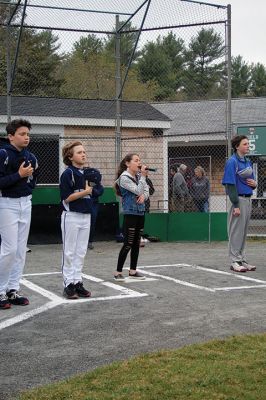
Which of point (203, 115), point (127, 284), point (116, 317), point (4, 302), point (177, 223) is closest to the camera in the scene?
point (116, 317)

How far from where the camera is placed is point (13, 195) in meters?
6.59

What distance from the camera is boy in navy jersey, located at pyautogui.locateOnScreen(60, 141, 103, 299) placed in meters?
7.16

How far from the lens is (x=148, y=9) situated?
15008mm

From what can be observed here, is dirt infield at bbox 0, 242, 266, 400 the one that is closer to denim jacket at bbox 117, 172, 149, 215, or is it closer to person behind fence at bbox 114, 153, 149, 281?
person behind fence at bbox 114, 153, 149, 281

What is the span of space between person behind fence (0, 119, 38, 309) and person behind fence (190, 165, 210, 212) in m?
8.65

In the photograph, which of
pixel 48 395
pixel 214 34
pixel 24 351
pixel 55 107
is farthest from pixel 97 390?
pixel 55 107

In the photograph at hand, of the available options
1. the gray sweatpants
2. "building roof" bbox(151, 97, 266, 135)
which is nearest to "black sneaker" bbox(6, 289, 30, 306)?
the gray sweatpants

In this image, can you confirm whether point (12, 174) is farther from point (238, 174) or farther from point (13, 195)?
point (238, 174)

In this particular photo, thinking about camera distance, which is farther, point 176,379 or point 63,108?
point 63,108

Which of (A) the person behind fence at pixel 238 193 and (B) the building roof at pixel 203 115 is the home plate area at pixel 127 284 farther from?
(B) the building roof at pixel 203 115

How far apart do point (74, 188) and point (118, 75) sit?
27.5ft

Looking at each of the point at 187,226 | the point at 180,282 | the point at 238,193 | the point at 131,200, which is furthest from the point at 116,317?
the point at 187,226

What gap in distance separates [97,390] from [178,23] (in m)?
12.2

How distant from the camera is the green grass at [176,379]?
3850 millimetres
